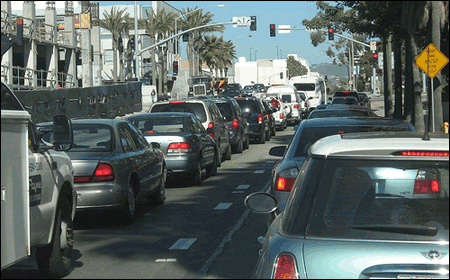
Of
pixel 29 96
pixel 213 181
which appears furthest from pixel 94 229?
pixel 29 96

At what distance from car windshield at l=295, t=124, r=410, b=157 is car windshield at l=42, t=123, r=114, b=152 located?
3368 millimetres

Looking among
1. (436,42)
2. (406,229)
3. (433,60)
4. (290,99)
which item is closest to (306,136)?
(406,229)

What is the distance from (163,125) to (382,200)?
39.6 ft

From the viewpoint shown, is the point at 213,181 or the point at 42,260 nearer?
the point at 42,260

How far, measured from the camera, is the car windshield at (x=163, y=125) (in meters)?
15.9

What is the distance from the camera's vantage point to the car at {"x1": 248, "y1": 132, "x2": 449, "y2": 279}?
362cm

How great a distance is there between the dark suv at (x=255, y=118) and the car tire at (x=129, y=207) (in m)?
17.7

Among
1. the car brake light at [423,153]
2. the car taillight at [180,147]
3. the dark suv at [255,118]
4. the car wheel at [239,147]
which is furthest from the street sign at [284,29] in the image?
the car brake light at [423,153]

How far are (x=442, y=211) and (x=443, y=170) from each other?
0.21m

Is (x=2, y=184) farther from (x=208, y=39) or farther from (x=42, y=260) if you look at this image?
(x=208, y=39)

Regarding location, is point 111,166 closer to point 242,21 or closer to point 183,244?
point 183,244

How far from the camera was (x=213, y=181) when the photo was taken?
17.1 m

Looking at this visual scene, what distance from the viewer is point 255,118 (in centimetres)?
2900

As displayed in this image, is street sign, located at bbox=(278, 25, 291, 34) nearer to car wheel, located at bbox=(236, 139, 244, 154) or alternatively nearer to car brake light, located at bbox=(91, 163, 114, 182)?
car wheel, located at bbox=(236, 139, 244, 154)
